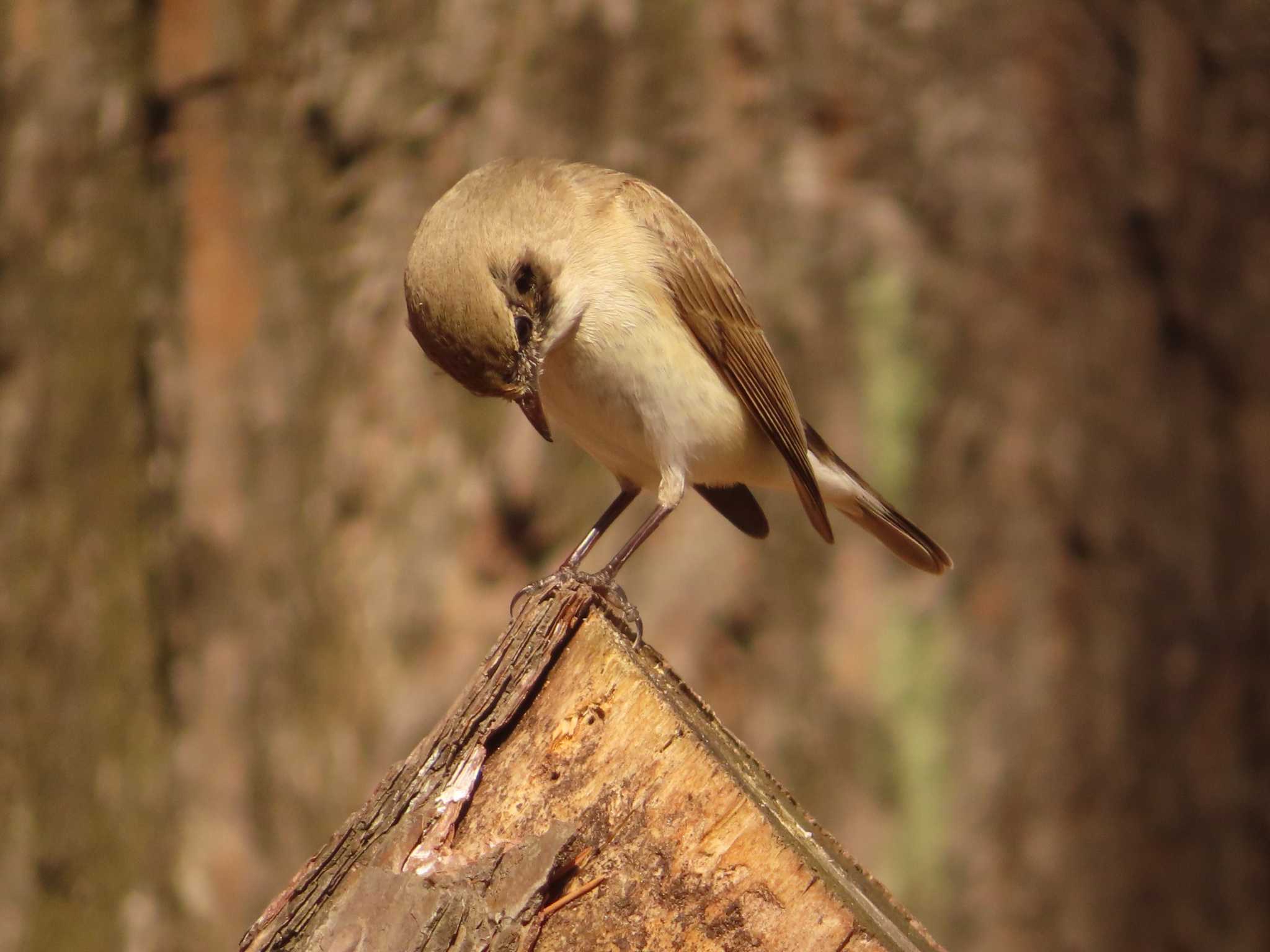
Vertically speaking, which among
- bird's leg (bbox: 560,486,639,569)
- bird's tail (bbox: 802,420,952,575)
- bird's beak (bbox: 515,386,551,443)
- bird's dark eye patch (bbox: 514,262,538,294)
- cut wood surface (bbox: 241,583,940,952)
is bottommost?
cut wood surface (bbox: 241,583,940,952)

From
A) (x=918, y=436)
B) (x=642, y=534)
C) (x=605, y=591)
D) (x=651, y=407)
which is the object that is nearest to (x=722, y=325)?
(x=651, y=407)

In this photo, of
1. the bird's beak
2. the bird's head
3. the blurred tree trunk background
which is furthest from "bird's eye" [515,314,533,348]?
the blurred tree trunk background

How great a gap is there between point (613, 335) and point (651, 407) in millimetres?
188

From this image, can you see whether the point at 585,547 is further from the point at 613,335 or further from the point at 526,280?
the point at 526,280

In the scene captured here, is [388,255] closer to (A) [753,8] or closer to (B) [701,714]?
(A) [753,8]

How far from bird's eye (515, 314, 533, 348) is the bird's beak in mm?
104

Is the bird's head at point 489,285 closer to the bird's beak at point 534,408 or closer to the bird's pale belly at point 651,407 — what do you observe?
the bird's beak at point 534,408

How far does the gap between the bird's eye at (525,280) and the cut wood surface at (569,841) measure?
1068 mm

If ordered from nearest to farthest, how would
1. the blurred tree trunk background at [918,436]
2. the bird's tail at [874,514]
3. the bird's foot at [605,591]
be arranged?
the bird's foot at [605,591], the bird's tail at [874,514], the blurred tree trunk background at [918,436]

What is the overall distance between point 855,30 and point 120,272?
321 cm

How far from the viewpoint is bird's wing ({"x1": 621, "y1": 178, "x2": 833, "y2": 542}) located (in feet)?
10.6

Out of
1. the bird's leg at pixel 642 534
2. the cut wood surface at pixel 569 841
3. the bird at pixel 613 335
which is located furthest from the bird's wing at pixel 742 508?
the cut wood surface at pixel 569 841

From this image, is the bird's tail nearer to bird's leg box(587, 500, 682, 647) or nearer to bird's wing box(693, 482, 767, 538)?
bird's wing box(693, 482, 767, 538)

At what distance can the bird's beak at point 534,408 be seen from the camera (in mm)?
2828
